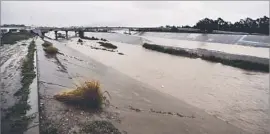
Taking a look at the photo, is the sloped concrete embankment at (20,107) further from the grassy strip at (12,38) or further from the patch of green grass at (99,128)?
the grassy strip at (12,38)

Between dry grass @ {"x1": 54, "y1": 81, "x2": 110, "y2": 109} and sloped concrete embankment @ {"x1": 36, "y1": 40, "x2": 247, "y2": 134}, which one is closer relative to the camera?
sloped concrete embankment @ {"x1": 36, "y1": 40, "x2": 247, "y2": 134}

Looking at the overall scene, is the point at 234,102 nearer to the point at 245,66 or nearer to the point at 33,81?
the point at 33,81

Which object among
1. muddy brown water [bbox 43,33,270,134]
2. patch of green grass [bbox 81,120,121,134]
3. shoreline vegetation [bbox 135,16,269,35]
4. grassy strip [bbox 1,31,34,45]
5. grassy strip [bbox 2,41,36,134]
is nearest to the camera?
grassy strip [bbox 2,41,36,134]

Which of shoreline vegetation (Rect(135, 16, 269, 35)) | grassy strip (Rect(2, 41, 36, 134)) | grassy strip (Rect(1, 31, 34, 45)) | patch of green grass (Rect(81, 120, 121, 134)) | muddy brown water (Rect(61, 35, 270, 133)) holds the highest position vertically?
shoreline vegetation (Rect(135, 16, 269, 35))

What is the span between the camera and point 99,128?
9625mm

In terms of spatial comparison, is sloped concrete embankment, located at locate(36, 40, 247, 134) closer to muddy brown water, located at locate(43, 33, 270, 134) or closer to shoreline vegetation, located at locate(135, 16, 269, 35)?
muddy brown water, located at locate(43, 33, 270, 134)

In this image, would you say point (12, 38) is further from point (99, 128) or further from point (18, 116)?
point (99, 128)

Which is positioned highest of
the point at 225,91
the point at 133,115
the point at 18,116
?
the point at 18,116

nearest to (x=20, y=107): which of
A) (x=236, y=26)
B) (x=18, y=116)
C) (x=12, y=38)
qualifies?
(x=18, y=116)

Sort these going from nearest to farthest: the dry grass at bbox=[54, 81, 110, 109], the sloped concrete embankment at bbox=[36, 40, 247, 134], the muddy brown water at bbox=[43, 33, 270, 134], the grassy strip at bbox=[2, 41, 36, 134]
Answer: the grassy strip at bbox=[2, 41, 36, 134], the sloped concrete embankment at bbox=[36, 40, 247, 134], the dry grass at bbox=[54, 81, 110, 109], the muddy brown water at bbox=[43, 33, 270, 134]

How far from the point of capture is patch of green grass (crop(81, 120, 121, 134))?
935 cm

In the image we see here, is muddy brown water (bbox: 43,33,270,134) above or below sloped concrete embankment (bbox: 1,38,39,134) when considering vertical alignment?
below

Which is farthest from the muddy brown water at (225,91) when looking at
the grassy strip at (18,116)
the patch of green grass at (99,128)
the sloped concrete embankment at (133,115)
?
the grassy strip at (18,116)

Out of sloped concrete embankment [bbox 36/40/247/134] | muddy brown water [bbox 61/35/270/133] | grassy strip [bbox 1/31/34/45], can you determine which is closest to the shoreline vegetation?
grassy strip [bbox 1/31/34/45]
